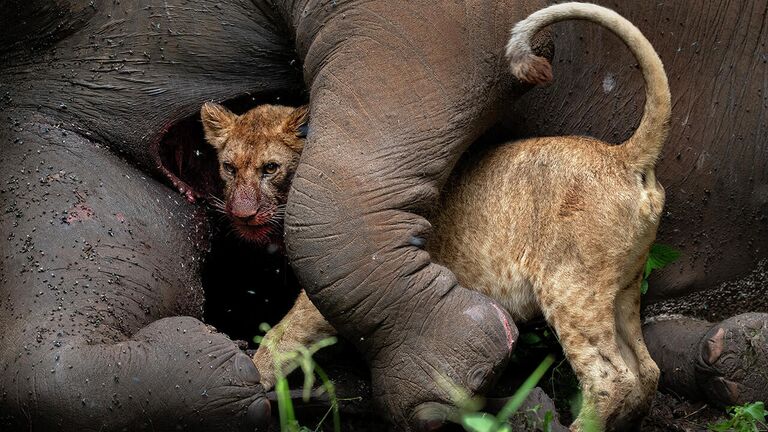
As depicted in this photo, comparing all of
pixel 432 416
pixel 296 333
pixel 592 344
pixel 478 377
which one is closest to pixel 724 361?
pixel 592 344

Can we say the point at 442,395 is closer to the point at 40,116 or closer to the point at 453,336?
the point at 453,336

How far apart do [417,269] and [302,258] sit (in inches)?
15.1

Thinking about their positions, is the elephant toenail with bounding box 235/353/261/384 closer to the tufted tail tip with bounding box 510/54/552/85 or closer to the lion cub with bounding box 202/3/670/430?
the lion cub with bounding box 202/3/670/430

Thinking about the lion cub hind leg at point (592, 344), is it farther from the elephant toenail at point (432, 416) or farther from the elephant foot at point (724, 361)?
the elephant foot at point (724, 361)

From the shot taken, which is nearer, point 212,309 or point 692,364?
point 692,364

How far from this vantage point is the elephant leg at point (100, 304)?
15.5ft

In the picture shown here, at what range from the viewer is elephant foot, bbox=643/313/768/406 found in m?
5.55

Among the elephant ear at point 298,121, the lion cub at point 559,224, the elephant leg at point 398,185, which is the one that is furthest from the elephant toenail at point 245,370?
the elephant ear at point 298,121

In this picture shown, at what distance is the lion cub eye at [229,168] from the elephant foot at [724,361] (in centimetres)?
185

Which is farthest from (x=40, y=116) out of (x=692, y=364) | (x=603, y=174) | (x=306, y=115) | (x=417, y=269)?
(x=692, y=364)

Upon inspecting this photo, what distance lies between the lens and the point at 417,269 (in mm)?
4969

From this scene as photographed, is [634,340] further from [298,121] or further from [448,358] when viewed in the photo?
[298,121]

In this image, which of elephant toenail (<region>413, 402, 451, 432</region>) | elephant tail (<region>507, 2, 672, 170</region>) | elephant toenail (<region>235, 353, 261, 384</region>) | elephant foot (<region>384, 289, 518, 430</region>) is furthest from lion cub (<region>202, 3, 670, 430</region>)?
elephant toenail (<region>413, 402, 451, 432</region>)

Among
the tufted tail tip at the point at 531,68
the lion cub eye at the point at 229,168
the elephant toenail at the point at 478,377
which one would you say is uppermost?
the tufted tail tip at the point at 531,68
